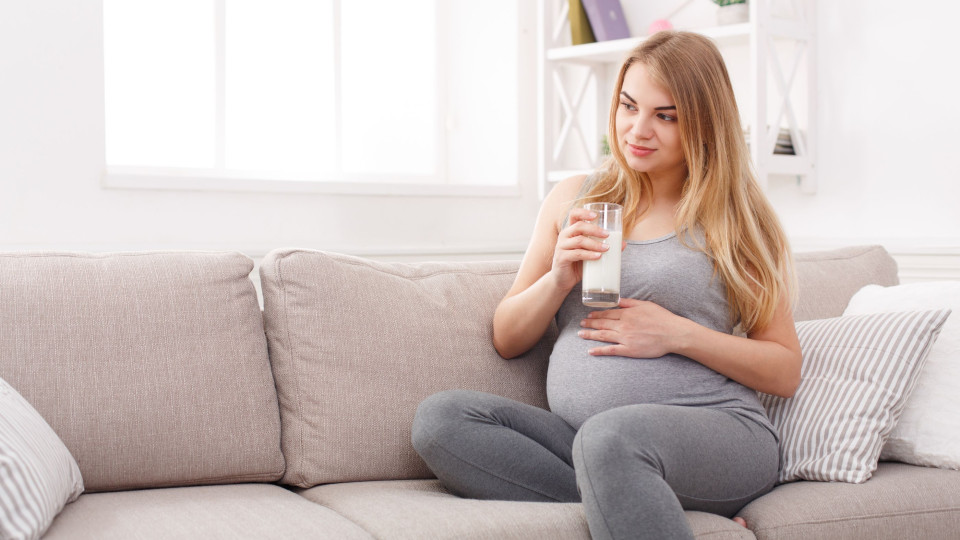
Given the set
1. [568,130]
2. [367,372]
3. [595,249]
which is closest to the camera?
[595,249]

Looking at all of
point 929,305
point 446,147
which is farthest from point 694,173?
point 446,147

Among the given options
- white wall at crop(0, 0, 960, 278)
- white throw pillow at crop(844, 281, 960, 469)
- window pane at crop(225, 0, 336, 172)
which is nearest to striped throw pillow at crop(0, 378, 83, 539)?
white wall at crop(0, 0, 960, 278)

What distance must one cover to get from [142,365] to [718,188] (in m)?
1.08

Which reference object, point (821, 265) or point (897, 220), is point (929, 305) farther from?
point (897, 220)

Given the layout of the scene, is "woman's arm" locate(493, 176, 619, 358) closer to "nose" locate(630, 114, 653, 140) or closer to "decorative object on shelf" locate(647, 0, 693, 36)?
"nose" locate(630, 114, 653, 140)

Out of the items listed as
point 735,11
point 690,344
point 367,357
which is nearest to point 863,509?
point 690,344

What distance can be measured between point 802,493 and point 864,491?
11cm

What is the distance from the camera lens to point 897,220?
9.62ft

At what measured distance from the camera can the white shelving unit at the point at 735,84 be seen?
2.97 m

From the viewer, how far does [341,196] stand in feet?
10.8

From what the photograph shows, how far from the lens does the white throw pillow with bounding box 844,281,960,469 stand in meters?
1.80

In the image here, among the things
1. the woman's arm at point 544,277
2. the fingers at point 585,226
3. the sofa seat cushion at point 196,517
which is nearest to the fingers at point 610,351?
the woman's arm at point 544,277

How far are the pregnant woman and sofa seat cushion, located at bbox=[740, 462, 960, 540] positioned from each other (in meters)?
0.06

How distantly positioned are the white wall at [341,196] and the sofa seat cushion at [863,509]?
1310 mm
